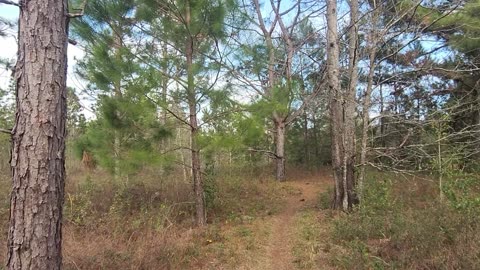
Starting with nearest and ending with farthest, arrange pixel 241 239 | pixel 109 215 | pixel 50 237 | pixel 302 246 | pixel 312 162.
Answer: pixel 50 237, pixel 302 246, pixel 241 239, pixel 109 215, pixel 312 162

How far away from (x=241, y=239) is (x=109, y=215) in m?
2.91

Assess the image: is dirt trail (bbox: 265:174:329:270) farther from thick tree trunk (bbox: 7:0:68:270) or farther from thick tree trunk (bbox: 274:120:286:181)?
thick tree trunk (bbox: 7:0:68:270)

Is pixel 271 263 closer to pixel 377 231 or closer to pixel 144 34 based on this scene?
pixel 377 231

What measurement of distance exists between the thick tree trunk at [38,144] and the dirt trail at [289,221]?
396 centimetres

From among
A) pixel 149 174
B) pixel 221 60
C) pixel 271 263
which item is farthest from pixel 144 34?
pixel 271 263

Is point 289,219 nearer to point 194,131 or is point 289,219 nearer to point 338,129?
point 338,129

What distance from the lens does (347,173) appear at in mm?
8609

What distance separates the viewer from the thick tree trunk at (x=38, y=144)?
246 cm

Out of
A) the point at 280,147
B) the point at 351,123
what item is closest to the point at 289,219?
the point at 351,123

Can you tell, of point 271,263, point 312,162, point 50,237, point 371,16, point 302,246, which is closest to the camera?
point 50,237

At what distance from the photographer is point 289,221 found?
865cm

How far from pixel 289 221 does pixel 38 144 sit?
23.0 ft

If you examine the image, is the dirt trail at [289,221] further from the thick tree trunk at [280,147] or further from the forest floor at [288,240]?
the thick tree trunk at [280,147]

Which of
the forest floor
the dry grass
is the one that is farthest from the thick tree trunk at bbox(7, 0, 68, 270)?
the forest floor
